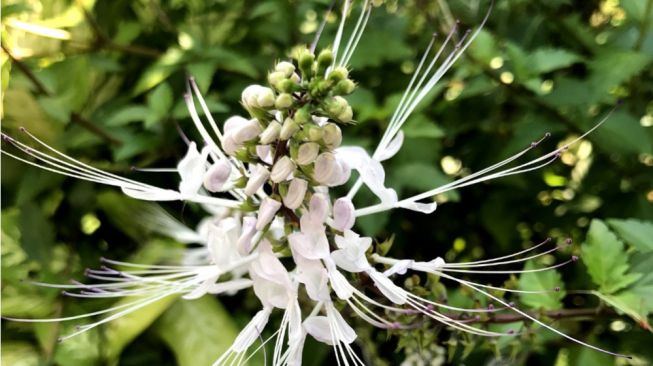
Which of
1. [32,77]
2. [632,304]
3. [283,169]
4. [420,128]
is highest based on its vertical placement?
[32,77]

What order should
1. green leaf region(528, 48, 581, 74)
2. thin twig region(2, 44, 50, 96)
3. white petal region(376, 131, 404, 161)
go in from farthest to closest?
1. thin twig region(2, 44, 50, 96)
2. green leaf region(528, 48, 581, 74)
3. white petal region(376, 131, 404, 161)

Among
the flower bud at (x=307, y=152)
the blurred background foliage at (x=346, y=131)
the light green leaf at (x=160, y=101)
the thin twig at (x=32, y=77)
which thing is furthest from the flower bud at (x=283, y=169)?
the thin twig at (x=32, y=77)

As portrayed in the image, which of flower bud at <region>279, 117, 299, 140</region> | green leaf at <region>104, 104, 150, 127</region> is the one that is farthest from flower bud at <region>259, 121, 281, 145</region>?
green leaf at <region>104, 104, 150, 127</region>

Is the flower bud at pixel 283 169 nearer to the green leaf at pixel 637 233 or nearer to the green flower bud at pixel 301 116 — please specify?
the green flower bud at pixel 301 116

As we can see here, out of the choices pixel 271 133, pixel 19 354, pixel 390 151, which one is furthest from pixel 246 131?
pixel 19 354

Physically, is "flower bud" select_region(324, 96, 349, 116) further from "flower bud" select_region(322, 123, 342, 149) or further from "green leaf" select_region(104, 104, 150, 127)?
"green leaf" select_region(104, 104, 150, 127)

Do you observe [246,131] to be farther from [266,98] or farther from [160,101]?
[160,101]

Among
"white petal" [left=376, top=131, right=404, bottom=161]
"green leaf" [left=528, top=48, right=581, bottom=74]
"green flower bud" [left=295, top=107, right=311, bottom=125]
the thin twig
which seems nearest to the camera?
"green flower bud" [left=295, top=107, right=311, bottom=125]
